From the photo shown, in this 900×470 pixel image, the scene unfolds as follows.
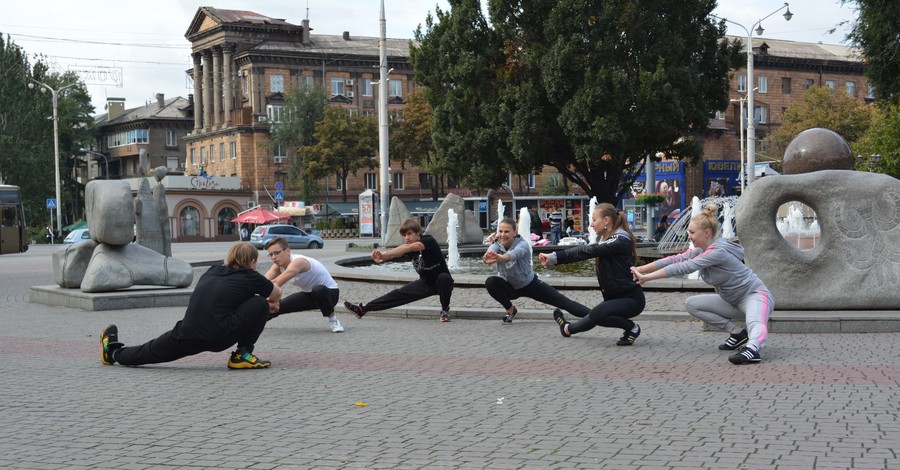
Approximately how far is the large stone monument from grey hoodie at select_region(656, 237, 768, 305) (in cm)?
243

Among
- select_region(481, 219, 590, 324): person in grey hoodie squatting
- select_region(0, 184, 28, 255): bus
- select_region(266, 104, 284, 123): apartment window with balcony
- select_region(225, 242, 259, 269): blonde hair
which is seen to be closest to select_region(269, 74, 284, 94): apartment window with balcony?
select_region(266, 104, 284, 123): apartment window with balcony

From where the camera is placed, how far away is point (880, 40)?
28938 mm

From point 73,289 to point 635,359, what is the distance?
11.3 m

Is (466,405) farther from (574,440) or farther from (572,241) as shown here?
(572,241)

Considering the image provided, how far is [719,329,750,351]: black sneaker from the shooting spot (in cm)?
1061

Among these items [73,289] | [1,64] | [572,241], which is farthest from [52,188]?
[73,289]

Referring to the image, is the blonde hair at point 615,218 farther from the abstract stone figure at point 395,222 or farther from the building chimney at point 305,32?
the building chimney at point 305,32

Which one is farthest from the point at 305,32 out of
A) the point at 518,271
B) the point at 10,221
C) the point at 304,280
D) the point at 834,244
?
the point at 834,244

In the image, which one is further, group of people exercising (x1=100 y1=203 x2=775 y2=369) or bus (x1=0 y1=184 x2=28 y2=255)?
bus (x1=0 y1=184 x2=28 y2=255)

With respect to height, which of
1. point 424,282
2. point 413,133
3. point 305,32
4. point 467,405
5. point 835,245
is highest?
point 305,32

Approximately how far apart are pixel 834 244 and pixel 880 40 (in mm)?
18165

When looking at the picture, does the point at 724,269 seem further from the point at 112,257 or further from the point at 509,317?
the point at 112,257

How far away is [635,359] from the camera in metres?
10.5

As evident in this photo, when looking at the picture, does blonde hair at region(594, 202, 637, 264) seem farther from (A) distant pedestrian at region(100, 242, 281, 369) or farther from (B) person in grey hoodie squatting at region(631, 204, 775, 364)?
(A) distant pedestrian at region(100, 242, 281, 369)
